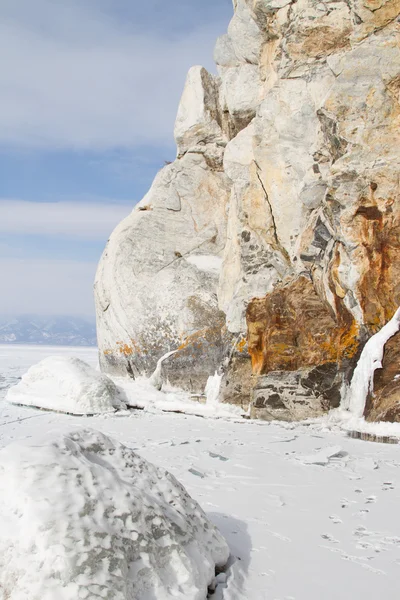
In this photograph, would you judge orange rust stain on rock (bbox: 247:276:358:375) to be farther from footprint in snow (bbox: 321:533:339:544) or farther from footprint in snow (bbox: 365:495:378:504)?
footprint in snow (bbox: 321:533:339:544)

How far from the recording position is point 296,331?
1100 cm

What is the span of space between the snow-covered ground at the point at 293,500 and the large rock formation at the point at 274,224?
7.27 feet

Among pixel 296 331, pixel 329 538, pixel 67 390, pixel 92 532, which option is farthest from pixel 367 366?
pixel 92 532

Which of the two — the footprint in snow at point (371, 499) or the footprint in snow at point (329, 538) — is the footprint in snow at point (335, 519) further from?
the footprint in snow at point (371, 499)

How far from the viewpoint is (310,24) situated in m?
12.0

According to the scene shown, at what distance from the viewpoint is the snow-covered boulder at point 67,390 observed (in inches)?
484

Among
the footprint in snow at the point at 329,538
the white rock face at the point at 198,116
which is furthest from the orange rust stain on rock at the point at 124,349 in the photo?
the footprint in snow at the point at 329,538

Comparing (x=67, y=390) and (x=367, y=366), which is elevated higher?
(x=367, y=366)

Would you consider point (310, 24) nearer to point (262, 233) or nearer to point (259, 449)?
point (262, 233)

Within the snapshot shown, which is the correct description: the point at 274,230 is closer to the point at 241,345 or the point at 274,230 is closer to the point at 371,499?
the point at 241,345

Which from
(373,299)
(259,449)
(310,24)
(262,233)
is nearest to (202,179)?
(262,233)

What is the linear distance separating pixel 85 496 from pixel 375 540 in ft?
7.62

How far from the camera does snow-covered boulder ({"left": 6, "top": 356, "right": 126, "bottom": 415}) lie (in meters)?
12.3

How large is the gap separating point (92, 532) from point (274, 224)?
10814mm
